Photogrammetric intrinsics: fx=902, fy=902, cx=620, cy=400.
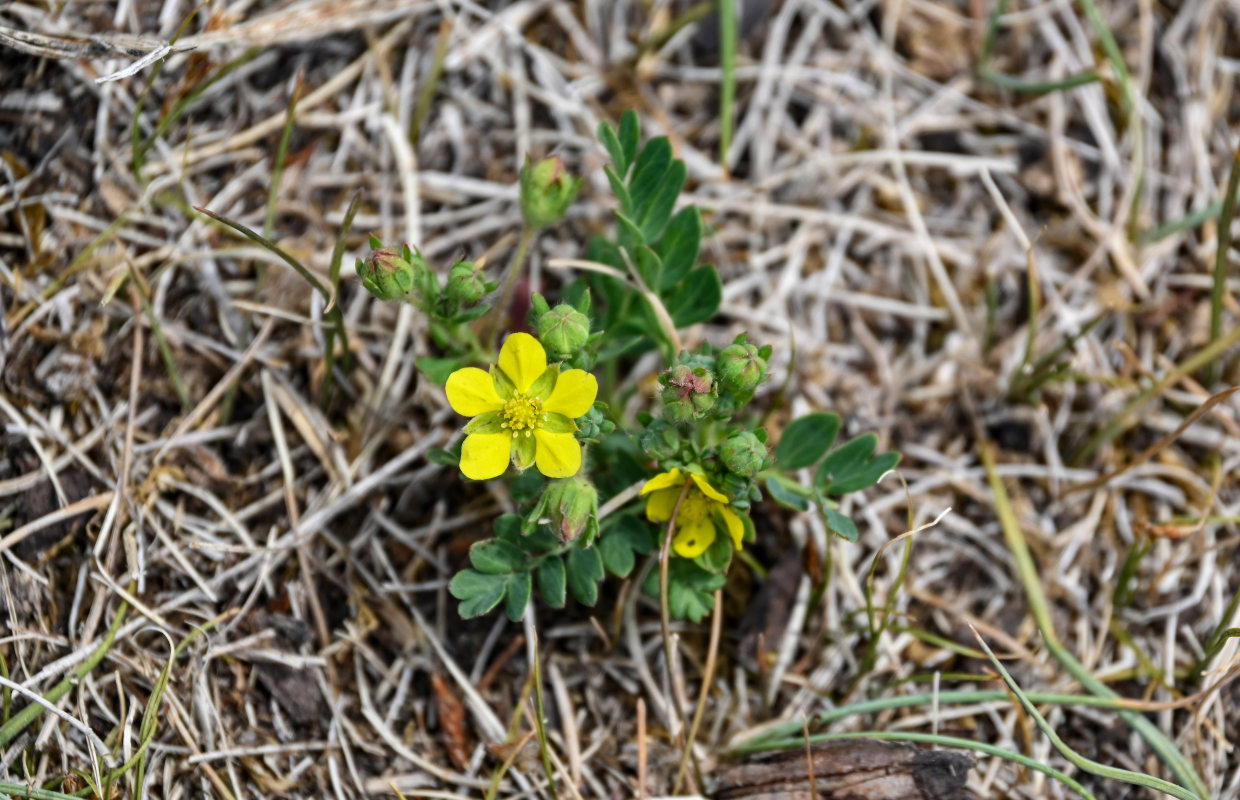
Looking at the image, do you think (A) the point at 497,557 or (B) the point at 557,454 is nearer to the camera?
(B) the point at 557,454

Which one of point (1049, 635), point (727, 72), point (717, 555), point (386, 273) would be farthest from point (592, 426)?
point (1049, 635)

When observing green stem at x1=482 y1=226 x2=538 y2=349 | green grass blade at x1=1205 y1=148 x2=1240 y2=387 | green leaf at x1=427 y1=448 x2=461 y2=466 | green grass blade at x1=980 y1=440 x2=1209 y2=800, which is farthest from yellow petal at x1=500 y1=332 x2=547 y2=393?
green grass blade at x1=1205 y1=148 x2=1240 y2=387

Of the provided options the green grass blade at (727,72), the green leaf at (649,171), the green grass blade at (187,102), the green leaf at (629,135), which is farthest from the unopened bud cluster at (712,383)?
the green grass blade at (187,102)

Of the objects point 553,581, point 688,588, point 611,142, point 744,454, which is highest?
point 611,142

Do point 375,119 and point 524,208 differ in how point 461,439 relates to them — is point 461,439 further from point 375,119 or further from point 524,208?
point 375,119

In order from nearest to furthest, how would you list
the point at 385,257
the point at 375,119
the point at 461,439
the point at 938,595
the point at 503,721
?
the point at 385,257 < the point at 461,439 < the point at 503,721 < the point at 938,595 < the point at 375,119

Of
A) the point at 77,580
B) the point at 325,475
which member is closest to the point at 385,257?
the point at 325,475

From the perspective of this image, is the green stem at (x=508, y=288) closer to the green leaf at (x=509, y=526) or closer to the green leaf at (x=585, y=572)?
the green leaf at (x=509, y=526)

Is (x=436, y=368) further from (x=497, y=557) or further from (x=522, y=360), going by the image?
(x=497, y=557)
